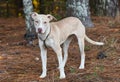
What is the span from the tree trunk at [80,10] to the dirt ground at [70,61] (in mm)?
330

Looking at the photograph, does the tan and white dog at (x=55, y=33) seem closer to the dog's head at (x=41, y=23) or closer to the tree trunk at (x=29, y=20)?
the dog's head at (x=41, y=23)

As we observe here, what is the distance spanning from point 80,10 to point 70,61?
279 cm

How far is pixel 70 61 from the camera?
8.11 m

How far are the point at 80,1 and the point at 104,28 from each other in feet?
3.26

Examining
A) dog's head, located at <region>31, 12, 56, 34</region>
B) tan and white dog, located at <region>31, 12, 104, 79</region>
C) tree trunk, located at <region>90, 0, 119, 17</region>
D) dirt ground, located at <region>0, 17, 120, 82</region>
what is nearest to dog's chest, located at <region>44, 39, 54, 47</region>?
tan and white dog, located at <region>31, 12, 104, 79</region>

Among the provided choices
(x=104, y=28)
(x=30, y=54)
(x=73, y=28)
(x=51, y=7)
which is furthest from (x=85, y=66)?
(x=51, y=7)

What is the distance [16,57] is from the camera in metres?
8.49

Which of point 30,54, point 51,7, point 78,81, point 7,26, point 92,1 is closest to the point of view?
point 78,81

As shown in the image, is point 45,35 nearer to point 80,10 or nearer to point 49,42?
point 49,42

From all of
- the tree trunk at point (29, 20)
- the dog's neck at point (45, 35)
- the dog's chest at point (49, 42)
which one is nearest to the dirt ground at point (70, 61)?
the tree trunk at point (29, 20)

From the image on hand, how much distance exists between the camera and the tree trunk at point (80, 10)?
1052 centimetres

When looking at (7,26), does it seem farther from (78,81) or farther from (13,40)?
(78,81)

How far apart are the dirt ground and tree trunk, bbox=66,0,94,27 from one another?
33 cm

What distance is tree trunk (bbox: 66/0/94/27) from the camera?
10516mm
